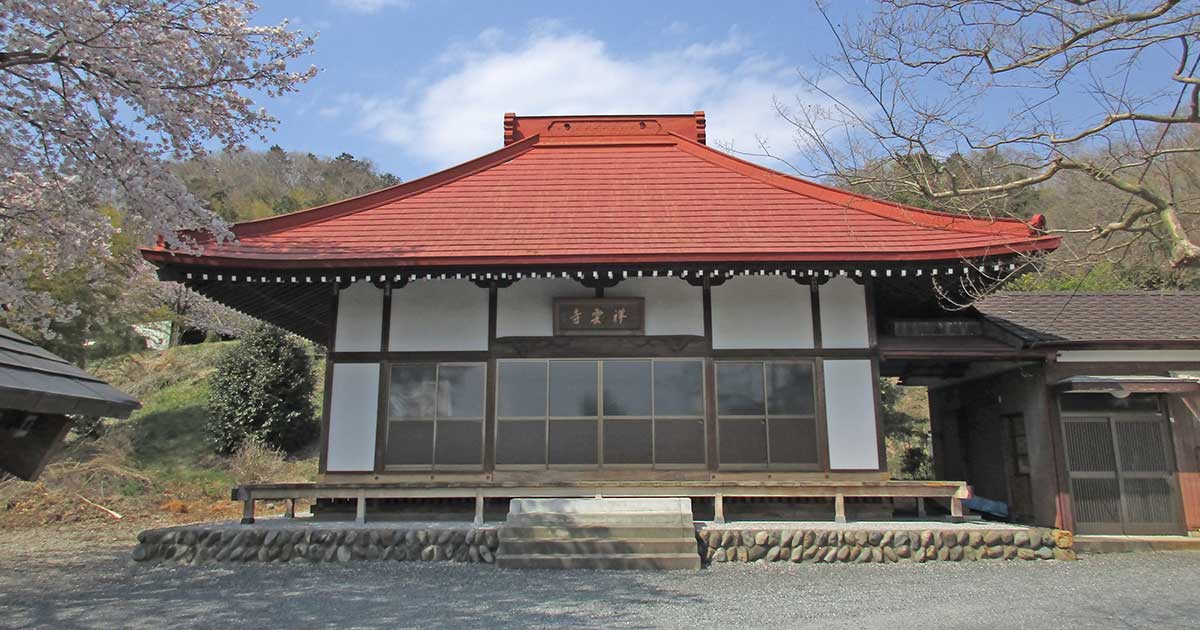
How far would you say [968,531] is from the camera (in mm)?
7789

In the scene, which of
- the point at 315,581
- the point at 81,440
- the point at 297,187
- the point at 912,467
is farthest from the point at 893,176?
the point at 297,187

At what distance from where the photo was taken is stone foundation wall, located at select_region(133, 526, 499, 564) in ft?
24.9

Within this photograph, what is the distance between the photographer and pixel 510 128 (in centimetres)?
1242

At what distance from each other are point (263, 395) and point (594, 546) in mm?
11456

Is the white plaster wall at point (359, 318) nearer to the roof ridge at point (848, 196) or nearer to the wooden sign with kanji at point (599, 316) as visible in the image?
the wooden sign with kanji at point (599, 316)

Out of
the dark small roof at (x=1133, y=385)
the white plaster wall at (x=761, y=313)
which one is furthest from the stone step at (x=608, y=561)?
the dark small roof at (x=1133, y=385)

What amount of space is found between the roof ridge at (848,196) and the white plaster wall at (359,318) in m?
5.57

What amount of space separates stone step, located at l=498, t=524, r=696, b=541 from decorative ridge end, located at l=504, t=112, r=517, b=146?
23.7 feet

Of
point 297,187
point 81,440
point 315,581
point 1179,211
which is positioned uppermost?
point 297,187

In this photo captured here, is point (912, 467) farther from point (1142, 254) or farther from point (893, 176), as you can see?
point (893, 176)

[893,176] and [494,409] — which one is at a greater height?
[893,176]

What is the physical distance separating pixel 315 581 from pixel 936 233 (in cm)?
791

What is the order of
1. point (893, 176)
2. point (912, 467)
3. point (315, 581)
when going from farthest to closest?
point (912, 467) → point (315, 581) → point (893, 176)

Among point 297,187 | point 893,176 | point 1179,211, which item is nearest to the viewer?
point 1179,211
